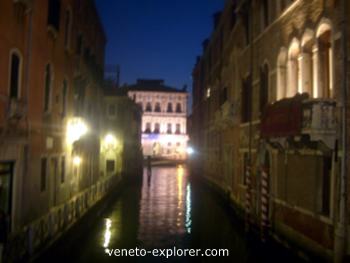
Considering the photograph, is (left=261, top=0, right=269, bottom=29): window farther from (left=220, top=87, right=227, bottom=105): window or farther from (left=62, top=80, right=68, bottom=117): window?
(left=220, top=87, right=227, bottom=105): window

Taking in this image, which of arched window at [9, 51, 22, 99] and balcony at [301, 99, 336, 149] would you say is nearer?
balcony at [301, 99, 336, 149]

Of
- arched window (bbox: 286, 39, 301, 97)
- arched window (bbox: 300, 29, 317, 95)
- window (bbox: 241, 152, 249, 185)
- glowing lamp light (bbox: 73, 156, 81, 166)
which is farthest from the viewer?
window (bbox: 241, 152, 249, 185)

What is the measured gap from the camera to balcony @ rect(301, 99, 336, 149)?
9250 millimetres

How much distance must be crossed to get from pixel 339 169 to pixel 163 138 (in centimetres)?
7202

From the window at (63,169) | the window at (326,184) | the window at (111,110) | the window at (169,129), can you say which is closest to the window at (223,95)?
the window at (111,110)

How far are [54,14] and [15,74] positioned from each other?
150 inches

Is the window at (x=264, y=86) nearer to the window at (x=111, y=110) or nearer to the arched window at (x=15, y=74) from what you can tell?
the arched window at (x=15, y=74)

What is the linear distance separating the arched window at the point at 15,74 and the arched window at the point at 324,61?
296 inches

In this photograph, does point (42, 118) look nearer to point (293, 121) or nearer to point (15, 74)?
point (15, 74)

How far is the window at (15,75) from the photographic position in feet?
32.7

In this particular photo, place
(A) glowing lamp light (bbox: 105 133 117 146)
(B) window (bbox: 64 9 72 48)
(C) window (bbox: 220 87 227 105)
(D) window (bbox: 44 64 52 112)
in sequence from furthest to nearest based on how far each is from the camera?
(A) glowing lamp light (bbox: 105 133 117 146) < (C) window (bbox: 220 87 227 105) < (B) window (bbox: 64 9 72 48) < (D) window (bbox: 44 64 52 112)

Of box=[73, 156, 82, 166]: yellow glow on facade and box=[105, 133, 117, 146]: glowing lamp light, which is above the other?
box=[105, 133, 117, 146]: glowing lamp light

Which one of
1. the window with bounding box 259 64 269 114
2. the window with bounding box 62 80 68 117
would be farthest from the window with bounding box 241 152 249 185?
the window with bounding box 62 80 68 117

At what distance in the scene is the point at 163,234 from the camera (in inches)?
579
